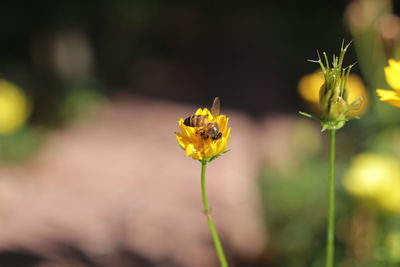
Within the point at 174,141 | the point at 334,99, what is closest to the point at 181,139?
the point at 334,99

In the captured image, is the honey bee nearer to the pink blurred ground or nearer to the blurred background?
the blurred background

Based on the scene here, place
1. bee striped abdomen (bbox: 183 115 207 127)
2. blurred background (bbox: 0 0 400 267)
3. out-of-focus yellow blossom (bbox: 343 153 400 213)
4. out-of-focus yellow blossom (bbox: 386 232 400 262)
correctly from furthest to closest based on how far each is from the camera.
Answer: blurred background (bbox: 0 0 400 267)
out-of-focus yellow blossom (bbox: 343 153 400 213)
out-of-focus yellow blossom (bbox: 386 232 400 262)
bee striped abdomen (bbox: 183 115 207 127)

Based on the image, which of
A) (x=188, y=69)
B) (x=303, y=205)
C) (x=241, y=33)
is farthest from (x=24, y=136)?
(x=241, y=33)

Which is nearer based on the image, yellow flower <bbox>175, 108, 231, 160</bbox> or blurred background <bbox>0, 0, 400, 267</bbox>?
yellow flower <bbox>175, 108, 231, 160</bbox>

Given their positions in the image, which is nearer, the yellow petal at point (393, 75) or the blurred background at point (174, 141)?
the yellow petal at point (393, 75)

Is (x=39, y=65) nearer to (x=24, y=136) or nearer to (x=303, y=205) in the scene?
(x=24, y=136)

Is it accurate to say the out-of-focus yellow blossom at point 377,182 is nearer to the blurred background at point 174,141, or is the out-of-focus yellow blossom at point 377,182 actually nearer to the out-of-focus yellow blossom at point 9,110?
the blurred background at point 174,141

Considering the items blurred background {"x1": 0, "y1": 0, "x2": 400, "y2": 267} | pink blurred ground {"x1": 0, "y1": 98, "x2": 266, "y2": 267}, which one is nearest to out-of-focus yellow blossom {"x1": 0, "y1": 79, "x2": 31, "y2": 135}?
blurred background {"x1": 0, "y1": 0, "x2": 400, "y2": 267}

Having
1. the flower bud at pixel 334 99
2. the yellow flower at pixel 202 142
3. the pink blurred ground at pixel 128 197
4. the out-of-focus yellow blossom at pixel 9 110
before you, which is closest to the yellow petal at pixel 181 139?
the yellow flower at pixel 202 142
